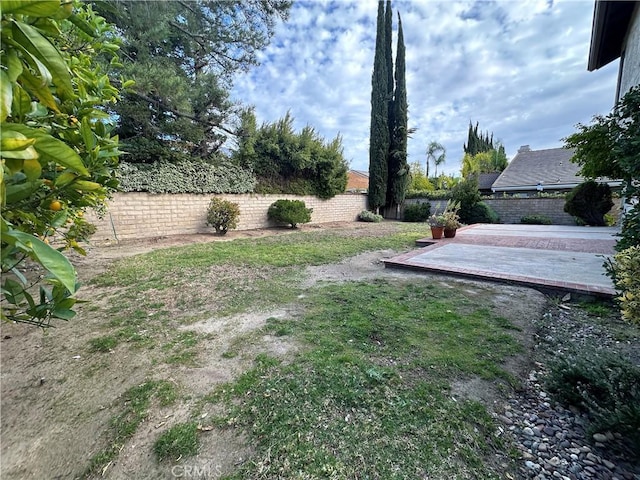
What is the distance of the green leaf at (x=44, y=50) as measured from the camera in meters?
0.54

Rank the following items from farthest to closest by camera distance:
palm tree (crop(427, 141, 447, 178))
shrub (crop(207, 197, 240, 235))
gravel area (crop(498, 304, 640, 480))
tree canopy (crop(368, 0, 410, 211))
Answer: palm tree (crop(427, 141, 447, 178)) → tree canopy (crop(368, 0, 410, 211)) → shrub (crop(207, 197, 240, 235)) → gravel area (crop(498, 304, 640, 480))

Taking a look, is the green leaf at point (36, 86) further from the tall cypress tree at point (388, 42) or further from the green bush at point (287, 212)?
the tall cypress tree at point (388, 42)

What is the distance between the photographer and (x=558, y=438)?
151 centimetres

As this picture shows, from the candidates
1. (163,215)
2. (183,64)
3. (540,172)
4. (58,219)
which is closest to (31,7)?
(58,219)

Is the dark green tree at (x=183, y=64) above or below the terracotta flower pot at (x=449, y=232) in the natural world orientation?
above

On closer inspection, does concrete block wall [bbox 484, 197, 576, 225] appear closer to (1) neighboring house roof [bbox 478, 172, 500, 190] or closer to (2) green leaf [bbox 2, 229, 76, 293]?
(1) neighboring house roof [bbox 478, 172, 500, 190]

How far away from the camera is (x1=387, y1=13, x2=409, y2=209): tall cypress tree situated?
52.3 feet

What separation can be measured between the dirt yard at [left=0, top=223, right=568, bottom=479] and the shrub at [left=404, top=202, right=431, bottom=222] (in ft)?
42.6

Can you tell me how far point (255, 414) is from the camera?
165cm

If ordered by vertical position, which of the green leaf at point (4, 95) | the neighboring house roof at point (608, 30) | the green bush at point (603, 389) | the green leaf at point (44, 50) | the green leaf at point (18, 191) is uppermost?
the neighboring house roof at point (608, 30)

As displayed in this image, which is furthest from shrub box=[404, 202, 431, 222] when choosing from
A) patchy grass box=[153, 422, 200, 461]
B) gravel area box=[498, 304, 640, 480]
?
patchy grass box=[153, 422, 200, 461]

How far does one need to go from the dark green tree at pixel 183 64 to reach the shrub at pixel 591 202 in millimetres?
12375

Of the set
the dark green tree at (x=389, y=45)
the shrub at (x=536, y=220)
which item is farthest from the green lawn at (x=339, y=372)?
the dark green tree at (x=389, y=45)

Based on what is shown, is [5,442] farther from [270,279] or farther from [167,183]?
[167,183]
